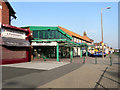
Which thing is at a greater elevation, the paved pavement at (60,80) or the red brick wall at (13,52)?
the red brick wall at (13,52)

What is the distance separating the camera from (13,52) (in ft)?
53.1

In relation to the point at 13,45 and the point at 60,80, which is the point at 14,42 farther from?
the point at 60,80

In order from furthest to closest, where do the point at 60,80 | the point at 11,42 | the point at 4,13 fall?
the point at 4,13, the point at 11,42, the point at 60,80

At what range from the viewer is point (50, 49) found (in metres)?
26.0

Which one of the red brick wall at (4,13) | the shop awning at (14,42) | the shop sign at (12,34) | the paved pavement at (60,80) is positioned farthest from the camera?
the red brick wall at (4,13)

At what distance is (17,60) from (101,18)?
17420mm

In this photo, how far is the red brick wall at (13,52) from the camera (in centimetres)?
1500

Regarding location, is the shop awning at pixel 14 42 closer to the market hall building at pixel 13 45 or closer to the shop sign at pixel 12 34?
the market hall building at pixel 13 45

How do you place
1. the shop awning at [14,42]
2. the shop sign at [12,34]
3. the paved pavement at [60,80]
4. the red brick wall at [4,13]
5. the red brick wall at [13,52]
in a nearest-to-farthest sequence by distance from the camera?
the paved pavement at [60,80], the shop awning at [14,42], the red brick wall at [13,52], the shop sign at [12,34], the red brick wall at [4,13]

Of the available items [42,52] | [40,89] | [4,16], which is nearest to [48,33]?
[42,52]

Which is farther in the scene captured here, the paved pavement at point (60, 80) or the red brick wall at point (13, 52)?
the red brick wall at point (13, 52)

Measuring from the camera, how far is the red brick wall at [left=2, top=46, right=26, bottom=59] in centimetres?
1500

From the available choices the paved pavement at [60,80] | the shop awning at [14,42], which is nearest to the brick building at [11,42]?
the shop awning at [14,42]

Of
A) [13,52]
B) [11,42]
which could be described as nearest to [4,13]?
[11,42]
